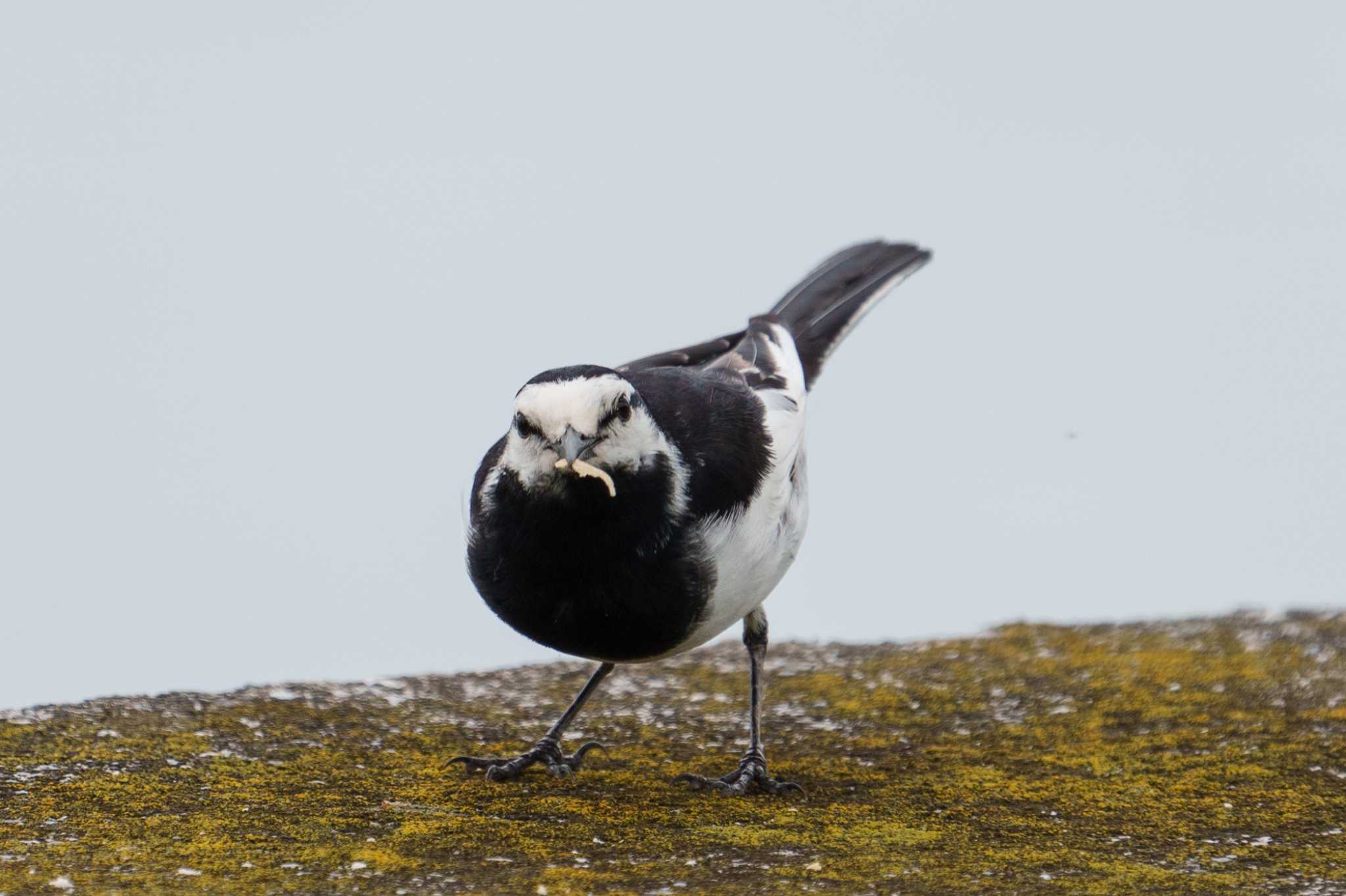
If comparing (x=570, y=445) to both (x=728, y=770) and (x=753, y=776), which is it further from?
(x=728, y=770)

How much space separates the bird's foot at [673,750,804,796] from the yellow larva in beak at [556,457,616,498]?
991 millimetres

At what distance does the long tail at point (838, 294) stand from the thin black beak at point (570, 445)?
8.08ft

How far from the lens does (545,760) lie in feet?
15.5

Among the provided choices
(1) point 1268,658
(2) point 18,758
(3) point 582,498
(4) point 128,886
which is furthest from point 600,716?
(1) point 1268,658

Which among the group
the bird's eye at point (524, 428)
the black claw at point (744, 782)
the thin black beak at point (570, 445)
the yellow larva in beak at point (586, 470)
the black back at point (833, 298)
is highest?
the black back at point (833, 298)

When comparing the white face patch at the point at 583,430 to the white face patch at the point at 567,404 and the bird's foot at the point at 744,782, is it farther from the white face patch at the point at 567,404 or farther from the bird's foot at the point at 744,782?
the bird's foot at the point at 744,782

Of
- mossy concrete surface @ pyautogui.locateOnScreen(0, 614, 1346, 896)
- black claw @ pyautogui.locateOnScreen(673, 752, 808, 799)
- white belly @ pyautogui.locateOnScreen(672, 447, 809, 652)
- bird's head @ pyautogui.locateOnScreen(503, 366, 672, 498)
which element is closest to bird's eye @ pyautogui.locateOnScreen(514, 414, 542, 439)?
bird's head @ pyautogui.locateOnScreen(503, 366, 672, 498)

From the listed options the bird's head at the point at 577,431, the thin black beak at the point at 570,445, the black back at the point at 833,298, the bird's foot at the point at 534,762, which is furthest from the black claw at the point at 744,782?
the black back at the point at 833,298

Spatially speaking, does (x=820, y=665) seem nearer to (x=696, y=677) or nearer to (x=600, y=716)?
(x=696, y=677)

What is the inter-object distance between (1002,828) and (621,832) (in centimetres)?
99

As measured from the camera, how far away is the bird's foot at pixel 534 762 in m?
4.55

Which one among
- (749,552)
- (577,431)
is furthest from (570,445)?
(749,552)

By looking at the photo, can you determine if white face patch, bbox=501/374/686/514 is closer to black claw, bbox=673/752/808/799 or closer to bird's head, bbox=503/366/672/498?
bird's head, bbox=503/366/672/498

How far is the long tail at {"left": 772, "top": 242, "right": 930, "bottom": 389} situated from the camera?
655 centimetres
